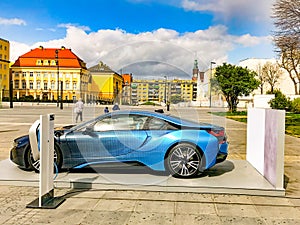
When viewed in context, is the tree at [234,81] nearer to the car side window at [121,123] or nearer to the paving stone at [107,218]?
the car side window at [121,123]

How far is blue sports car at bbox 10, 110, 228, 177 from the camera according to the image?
6.36 metres

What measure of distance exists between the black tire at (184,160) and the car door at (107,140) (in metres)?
0.64

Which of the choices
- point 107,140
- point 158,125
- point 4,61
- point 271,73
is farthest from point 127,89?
point 4,61

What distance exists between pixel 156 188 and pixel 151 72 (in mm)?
2797

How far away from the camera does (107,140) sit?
21.0 feet

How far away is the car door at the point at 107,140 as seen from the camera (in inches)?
252

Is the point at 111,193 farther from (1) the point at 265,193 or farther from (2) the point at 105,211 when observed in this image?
(1) the point at 265,193

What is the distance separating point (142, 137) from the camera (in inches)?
252

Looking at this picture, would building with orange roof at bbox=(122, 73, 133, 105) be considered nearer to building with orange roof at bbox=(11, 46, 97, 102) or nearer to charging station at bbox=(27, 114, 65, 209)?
charging station at bbox=(27, 114, 65, 209)

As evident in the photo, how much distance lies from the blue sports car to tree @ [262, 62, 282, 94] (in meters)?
68.3

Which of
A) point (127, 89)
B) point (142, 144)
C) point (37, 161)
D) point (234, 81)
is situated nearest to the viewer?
point (142, 144)

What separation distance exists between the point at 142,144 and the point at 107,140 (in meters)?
0.69

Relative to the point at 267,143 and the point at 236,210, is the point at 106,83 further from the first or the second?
the point at 236,210

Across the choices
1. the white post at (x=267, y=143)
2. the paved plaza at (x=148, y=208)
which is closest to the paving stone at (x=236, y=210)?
the paved plaza at (x=148, y=208)
